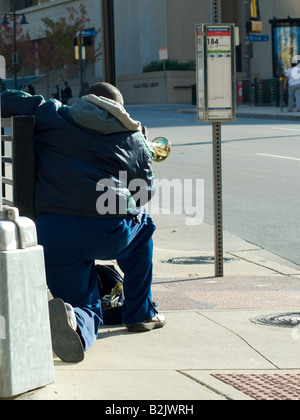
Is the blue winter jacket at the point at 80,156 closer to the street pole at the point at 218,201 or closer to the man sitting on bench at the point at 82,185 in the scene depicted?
the man sitting on bench at the point at 82,185

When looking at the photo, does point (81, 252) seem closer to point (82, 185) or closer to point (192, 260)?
point (82, 185)

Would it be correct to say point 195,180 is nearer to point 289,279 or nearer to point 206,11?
point 289,279

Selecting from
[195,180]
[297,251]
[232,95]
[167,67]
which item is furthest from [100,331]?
[167,67]

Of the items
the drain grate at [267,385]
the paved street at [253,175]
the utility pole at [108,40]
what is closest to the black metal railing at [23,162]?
the drain grate at [267,385]

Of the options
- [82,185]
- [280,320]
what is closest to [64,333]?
[82,185]

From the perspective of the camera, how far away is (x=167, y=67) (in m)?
54.4

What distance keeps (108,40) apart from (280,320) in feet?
13.9

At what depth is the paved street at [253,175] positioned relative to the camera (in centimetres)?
1015

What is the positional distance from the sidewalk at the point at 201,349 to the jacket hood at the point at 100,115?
4.30 feet

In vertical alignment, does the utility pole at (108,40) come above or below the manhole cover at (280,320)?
above

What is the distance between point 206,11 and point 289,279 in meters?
51.9

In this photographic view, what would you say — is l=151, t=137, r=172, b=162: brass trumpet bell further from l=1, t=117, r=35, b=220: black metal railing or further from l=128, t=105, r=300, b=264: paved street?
l=128, t=105, r=300, b=264: paved street

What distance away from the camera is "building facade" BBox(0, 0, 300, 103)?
5372 centimetres

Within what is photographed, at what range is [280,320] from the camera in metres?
5.80
